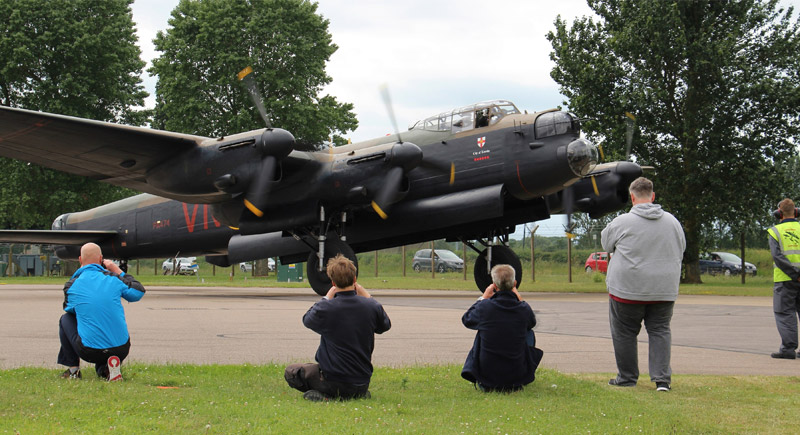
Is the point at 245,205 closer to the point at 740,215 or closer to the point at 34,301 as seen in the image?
the point at 34,301

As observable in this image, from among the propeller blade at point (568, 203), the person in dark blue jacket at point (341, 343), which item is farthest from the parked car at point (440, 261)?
the person in dark blue jacket at point (341, 343)

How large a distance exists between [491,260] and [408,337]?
25.9 ft

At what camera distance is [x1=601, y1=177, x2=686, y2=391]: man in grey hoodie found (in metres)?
6.82

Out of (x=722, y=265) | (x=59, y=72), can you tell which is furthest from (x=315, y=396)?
(x=722, y=265)

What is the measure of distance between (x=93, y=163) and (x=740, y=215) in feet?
91.8

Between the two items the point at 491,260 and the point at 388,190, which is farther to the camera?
the point at 491,260

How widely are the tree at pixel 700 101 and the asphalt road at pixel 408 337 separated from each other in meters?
16.1

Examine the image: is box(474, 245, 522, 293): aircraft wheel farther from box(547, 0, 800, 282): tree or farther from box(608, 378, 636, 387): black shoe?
box(547, 0, 800, 282): tree

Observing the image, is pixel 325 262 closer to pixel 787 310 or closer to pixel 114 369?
pixel 787 310

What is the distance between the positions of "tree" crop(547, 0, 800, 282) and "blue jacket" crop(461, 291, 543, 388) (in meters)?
26.1

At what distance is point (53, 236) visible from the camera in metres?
23.4

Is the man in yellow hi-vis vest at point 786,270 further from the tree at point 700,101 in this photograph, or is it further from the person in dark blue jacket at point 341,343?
the tree at point 700,101

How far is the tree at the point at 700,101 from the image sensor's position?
3102 cm

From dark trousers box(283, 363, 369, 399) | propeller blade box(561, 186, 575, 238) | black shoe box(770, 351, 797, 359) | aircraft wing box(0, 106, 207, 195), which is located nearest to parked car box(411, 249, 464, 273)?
propeller blade box(561, 186, 575, 238)
